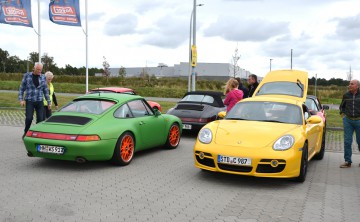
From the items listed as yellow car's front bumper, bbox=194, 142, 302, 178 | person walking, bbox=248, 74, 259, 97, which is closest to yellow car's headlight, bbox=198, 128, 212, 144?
yellow car's front bumper, bbox=194, 142, 302, 178

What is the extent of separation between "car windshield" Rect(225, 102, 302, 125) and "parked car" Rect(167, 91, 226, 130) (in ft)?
12.4

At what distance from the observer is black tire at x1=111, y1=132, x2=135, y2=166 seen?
7668 mm

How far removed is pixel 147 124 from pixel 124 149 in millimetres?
1051

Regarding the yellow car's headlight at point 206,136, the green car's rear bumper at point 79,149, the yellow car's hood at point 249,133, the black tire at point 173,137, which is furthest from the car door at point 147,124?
the yellow car's hood at point 249,133

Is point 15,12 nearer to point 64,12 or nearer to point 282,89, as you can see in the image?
point 64,12

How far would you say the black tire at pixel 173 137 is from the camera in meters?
9.90

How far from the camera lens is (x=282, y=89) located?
1110cm

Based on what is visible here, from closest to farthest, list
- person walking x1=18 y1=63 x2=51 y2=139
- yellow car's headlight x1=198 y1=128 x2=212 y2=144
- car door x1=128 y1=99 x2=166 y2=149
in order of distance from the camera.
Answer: yellow car's headlight x1=198 y1=128 x2=212 y2=144
car door x1=128 y1=99 x2=166 y2=149
person walking x1=18 y1=63 x2=51 y2=139

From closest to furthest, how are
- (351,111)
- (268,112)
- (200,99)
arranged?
(268,112)
(351,111)
(200,99)

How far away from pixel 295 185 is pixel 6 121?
37.9ft

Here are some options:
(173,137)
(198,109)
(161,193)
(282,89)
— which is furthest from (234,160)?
(198,109)

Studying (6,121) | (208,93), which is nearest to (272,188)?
(208,93)

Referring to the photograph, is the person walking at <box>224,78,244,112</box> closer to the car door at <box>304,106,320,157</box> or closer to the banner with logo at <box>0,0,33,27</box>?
the car door at <box>304,106,320,157</box>

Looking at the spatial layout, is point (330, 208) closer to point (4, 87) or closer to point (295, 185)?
point (295, 185)
